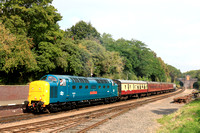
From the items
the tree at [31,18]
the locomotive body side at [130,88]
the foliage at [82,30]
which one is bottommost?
the locomotive body side at [130,88]

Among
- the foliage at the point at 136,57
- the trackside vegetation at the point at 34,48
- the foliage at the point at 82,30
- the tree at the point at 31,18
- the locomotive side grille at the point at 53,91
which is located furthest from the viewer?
the foliage at the point at 136,57

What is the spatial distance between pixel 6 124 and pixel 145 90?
32.7 meters

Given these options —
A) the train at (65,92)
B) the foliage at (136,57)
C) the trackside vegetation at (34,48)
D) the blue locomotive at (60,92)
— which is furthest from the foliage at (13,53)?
the foliage at (136,57)

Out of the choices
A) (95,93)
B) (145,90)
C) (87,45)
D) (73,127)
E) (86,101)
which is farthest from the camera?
(87,45)

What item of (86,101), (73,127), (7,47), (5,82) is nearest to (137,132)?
(73,127)

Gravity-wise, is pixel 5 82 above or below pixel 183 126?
A: above

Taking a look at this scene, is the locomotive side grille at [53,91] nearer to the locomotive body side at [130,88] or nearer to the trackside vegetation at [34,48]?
the trackside vegetation at [34,48]

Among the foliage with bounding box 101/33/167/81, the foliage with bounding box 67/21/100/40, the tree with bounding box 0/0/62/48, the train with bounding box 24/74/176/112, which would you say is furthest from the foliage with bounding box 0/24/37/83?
the foliage with bounding box 101/33/167/81

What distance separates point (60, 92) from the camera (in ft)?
58.5

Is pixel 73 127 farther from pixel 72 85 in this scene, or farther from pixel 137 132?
pixel 72 85

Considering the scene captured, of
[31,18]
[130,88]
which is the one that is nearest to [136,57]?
[130,88]

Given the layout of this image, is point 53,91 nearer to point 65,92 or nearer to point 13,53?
point 65,92

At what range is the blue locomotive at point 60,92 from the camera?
16422 mm

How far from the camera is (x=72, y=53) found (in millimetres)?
37594
